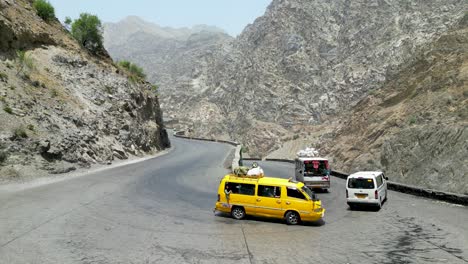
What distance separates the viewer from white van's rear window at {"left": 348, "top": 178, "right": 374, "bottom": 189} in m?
21.2

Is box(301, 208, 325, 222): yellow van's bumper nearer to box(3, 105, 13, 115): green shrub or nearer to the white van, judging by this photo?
the white van

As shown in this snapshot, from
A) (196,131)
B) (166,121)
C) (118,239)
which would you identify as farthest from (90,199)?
(166,121)

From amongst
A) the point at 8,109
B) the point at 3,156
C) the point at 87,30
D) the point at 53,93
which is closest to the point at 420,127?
the point at 53,93

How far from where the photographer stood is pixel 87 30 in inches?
2015

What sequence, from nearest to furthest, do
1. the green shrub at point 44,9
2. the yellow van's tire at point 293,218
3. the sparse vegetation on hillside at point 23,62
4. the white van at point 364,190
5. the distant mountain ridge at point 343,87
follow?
1. the yellow van's tire at point 293,218
2. the white van at point 364,190
3. the sparse vegetation on hillside at point 23,62
4. the distant mountain ridge at point 343,87
5. the green shrub at point 44,9

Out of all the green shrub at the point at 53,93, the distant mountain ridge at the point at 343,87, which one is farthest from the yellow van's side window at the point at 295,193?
the green shrub at the point at 53,93

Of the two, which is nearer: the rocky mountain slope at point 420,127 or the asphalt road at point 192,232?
the asphalt road at point 192,232

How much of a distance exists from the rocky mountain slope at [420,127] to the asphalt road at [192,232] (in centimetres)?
949

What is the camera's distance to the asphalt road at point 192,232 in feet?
39.1

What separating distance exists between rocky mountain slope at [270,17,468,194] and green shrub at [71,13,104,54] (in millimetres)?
36728

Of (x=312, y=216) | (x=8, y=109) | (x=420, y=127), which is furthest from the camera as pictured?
(x=420, y=127)

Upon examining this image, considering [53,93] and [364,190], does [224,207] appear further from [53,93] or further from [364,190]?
[53,93]

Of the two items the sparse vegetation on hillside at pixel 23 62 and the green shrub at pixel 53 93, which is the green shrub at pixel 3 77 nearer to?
the sparse vegetation on hillside at pixel 23 62

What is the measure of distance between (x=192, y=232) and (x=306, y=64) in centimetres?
9446
